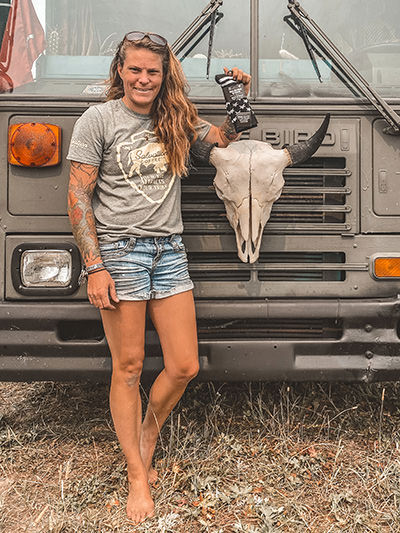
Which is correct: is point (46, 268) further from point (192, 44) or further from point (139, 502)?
point (192, 44)

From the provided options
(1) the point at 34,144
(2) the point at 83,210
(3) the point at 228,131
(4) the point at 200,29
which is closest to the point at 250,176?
(3) the point at 228,131

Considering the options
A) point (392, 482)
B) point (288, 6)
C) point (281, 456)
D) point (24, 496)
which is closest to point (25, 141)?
point (288, 6)

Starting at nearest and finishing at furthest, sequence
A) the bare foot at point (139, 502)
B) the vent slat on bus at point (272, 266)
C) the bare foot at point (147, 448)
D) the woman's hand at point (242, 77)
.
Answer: the bare foot at point (139, 502) → the woman's hand at point (242, 77) → the bare foot at point (147, 448) → the vent slat on bus at point (272, 266)

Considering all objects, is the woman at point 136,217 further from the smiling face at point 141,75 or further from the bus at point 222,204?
the bus at point 222,204

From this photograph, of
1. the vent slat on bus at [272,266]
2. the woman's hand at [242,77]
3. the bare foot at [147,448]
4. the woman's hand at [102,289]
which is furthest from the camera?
the vent slat on bus at [272,266]

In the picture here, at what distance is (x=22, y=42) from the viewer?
3.27 metres

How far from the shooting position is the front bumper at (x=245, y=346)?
309 cm

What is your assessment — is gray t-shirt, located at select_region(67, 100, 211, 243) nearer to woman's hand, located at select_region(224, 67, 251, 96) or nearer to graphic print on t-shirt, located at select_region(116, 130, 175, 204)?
graphic print on t-shirt, located at select_region(116, 130, 175, 204)

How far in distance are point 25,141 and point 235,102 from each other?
3.66 ft

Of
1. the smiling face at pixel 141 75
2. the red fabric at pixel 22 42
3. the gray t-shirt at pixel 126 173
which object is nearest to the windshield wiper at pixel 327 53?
the smiling face at pixel 141 75

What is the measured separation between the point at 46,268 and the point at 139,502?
51.9 inches

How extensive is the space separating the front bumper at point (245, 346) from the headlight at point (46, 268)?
0.12 metres

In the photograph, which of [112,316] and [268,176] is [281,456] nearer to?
[112,316]

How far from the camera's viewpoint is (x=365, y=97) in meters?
3.17
